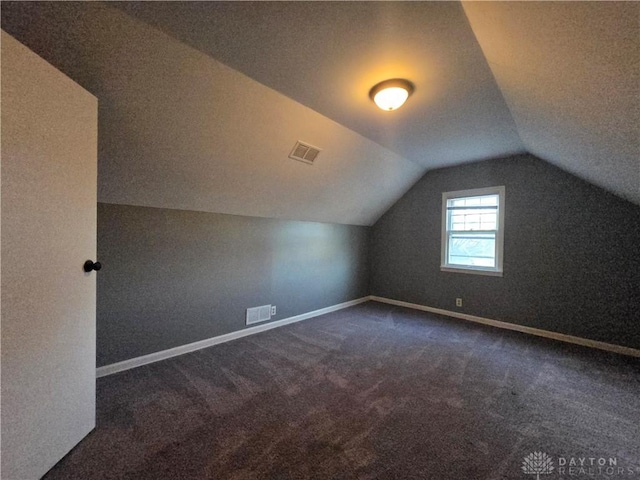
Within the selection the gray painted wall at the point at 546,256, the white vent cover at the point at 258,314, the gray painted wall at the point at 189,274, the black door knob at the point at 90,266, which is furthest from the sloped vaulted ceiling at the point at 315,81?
the white vent cover at the point at 258,314

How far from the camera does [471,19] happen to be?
4.12ft

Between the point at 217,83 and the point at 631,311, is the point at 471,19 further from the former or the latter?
the point at 631,311

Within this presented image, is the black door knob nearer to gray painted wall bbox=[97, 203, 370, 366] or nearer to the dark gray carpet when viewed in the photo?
gray painted wall bbox=[97, 203, 370, 366]

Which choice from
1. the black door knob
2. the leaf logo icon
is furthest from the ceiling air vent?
the leaf logo icon

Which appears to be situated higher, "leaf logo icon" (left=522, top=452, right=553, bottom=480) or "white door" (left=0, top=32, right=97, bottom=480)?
"white door" (left=0, top=32, right=97, bottom=480)

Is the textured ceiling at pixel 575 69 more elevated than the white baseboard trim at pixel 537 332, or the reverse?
the textured ceiling at pixel 575 69

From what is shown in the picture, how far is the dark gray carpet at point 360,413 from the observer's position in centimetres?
127

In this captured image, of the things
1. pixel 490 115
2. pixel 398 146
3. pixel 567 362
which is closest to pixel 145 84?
pixel 398 146

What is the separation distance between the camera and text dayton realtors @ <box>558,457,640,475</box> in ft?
4.12

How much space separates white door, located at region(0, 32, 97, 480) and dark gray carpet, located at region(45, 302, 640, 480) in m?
0.27

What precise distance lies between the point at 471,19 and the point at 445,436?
2.36m

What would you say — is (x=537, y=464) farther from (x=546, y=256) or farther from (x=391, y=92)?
(x=546, y=256)

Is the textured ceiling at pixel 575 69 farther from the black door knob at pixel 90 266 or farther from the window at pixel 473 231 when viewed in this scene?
the black door knob at pixel 90 266

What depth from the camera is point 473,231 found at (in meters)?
3.76
